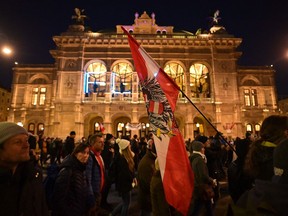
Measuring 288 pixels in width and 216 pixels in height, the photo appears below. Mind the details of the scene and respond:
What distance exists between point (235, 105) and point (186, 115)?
6.19 metres

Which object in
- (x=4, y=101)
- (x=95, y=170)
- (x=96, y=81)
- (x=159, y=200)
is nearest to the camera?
(x=159, y=200)

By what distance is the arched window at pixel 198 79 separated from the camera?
28814 millimetres

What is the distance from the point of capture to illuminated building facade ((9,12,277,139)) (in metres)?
25.6

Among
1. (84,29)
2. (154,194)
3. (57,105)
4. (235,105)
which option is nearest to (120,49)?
(84,29)

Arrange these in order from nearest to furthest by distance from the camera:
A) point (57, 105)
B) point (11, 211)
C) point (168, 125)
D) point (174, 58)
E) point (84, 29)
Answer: point (11, 211)
point (168, 125)
point (57, 105)
point (174, 58)
point (84, 29)

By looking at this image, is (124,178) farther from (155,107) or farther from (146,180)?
(155,107)

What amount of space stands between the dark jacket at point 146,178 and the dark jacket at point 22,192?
2.45 metres

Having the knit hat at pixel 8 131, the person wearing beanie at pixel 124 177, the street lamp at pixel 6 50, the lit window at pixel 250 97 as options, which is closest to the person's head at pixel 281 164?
the knit hat at pixel 8 131

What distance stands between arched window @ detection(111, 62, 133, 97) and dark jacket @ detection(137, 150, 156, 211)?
898 inches

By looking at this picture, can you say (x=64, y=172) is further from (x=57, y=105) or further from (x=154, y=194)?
(x=57, y=105)

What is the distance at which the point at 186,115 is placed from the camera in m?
25.7

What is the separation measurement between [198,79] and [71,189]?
28366 millimetres

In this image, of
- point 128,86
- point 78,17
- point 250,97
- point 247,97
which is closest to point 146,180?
point 128,86

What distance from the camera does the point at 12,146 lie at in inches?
84.4
